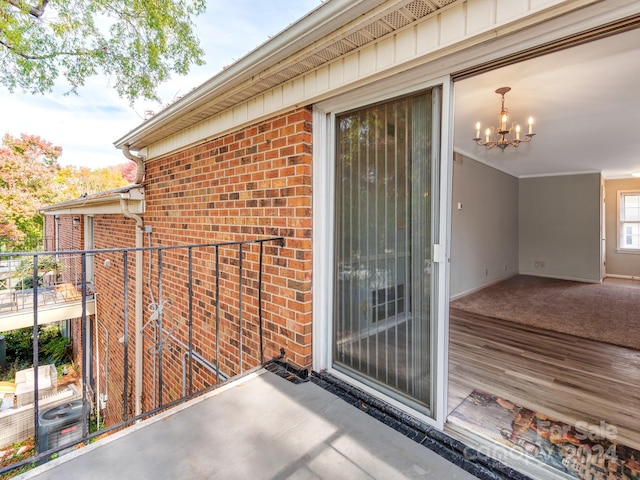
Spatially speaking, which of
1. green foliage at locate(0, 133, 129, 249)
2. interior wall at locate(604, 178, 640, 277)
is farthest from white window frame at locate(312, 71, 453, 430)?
green foliage at locate(0, 133, 129, 249)

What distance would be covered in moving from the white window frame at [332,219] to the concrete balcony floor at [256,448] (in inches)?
11.0

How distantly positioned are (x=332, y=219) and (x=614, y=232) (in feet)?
29.3

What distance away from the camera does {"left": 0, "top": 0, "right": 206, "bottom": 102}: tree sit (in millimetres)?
5215

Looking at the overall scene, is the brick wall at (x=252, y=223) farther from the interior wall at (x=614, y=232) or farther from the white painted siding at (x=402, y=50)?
the interior wall at (x=614, y=232)

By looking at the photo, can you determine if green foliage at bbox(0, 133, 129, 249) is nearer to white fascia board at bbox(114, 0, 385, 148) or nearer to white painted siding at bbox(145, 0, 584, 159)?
white fascia board at bbox(114, 0, 385, 148)

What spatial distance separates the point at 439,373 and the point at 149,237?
12.9 ft

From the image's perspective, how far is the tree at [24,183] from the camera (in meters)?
12.6

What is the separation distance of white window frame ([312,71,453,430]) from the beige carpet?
9.41 feet

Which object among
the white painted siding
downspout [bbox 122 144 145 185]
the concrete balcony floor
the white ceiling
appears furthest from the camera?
downspout [bbox 122 144 145 185]

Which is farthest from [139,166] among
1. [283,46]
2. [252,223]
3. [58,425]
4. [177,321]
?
[58,425]

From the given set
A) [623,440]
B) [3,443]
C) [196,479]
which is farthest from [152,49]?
[3,443]

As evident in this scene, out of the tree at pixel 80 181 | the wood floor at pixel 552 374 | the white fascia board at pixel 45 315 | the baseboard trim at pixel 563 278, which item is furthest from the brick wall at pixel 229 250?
the tree at pixel 80 181

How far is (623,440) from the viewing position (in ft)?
5.67

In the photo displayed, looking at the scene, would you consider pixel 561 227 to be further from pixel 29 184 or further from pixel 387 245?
pixel 29 184
